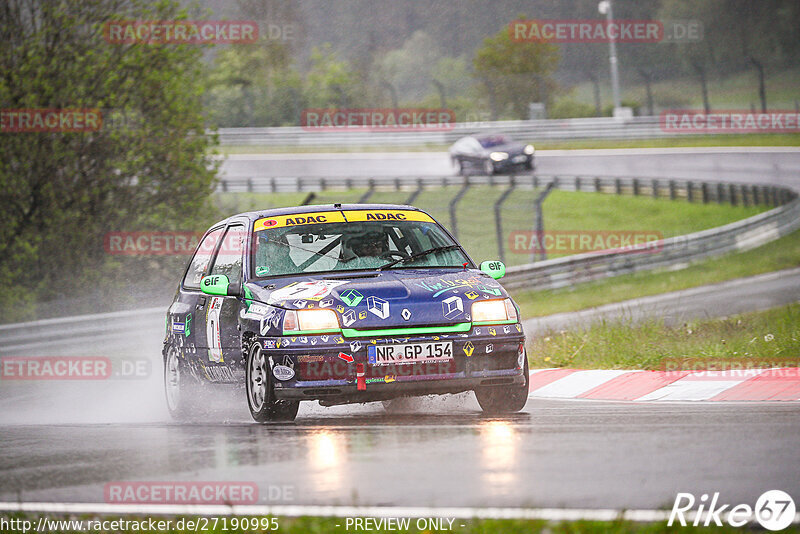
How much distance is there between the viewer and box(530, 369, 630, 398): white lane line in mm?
10008

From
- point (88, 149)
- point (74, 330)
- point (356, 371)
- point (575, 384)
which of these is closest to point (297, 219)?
point (356, 371)

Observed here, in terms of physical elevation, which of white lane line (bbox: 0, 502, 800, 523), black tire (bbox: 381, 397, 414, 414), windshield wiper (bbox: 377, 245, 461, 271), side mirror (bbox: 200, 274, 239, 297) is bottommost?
black tire (bbox: 381, 397, 414, 414)

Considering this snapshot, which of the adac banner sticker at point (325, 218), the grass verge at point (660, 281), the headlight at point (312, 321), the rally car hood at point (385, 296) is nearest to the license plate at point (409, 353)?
the rally car hood at point (385, 296)

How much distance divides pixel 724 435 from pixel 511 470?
1.50 meters

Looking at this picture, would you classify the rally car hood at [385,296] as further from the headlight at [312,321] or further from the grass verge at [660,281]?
the grass verge at [660,281]

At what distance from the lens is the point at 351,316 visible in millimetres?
7664

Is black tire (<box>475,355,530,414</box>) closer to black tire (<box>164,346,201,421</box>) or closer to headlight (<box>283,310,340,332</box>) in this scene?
headlight (<box>283,310,340,332</box>)

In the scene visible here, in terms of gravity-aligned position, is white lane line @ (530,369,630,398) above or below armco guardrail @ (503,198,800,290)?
above

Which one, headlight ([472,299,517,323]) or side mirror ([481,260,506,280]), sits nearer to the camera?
headlight ([472,299,517,323])

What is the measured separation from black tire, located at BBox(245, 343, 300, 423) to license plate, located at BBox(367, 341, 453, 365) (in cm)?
64

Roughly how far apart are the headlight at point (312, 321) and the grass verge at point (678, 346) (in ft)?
11.9

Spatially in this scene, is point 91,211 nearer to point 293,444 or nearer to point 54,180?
point 54,180

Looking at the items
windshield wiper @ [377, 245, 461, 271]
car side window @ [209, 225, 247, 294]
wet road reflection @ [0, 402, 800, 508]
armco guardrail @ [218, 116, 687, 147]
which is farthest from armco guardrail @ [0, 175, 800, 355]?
armco guardrail @ [218, 116, 687, 147]

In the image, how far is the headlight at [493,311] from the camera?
7918 millimetres
